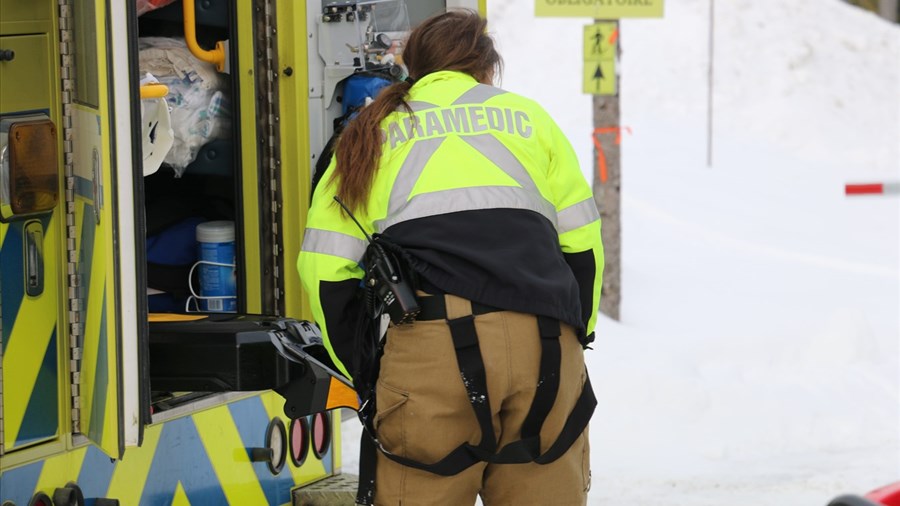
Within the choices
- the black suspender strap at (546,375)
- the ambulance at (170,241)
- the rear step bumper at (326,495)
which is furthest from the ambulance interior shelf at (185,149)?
the black suspender strap at (546,375)

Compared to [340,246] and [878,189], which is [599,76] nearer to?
[878,189]

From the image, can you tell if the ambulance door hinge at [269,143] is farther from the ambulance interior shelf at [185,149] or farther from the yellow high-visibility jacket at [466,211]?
the yellow high-visibility jacket at [466,211]

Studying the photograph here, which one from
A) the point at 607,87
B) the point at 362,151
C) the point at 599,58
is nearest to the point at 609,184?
the point at 607,87

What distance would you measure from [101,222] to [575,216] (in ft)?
3.51

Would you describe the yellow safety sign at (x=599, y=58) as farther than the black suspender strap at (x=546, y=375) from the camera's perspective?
Yes

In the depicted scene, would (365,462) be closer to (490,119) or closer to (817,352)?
(490,119)

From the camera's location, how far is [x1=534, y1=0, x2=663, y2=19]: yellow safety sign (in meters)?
8.23

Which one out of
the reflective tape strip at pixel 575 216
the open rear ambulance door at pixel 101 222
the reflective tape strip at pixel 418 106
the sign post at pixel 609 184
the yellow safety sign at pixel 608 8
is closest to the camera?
the open rear ambulance door at pixel 101 222

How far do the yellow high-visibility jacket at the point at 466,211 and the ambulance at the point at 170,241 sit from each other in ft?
1.24

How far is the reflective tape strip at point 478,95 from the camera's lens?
2842 millimetres

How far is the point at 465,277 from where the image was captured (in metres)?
2.73

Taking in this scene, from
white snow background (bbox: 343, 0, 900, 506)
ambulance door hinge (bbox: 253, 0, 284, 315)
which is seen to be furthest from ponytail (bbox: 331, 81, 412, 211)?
white snow background (bbox: 343, 0, 900, 506)

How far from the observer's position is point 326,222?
9.45 ft

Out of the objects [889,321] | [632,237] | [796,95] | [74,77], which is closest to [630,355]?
[889,321]
